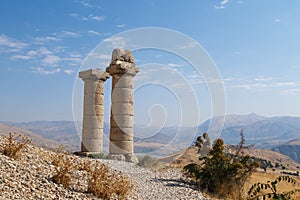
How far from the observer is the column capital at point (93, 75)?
19.2m

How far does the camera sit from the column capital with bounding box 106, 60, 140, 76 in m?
17.5

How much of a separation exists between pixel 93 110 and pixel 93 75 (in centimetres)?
226

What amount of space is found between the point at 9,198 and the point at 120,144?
482 inches

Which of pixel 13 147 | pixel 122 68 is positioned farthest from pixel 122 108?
pixel 13 147

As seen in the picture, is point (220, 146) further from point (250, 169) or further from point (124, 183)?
point (124, 183)

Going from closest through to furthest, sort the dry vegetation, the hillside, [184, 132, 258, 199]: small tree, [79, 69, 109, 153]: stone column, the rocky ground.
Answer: the rocky ground → the dry vegetation → [184, 132, 258, 199]: small tree → [79, 69, 109, 153]: stone column → the hillside

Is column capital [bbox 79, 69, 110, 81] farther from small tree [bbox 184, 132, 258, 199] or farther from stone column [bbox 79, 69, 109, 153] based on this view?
small tree [bbox 184, 132, 258, 199]

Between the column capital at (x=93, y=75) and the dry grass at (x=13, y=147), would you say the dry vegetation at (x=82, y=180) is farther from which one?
the column capital at (x=93, y=75)

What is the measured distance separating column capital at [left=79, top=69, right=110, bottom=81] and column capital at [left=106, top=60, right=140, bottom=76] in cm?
145

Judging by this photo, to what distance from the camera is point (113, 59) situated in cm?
1809

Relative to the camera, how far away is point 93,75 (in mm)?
19250

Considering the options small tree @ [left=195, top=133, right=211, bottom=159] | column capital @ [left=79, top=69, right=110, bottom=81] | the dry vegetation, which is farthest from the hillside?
column capital @ [left=79, top=69, right=110, bottom=81]

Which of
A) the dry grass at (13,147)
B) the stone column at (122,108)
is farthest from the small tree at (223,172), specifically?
the stone column at (122,108)

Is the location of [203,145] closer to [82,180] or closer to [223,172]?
[223,172]
